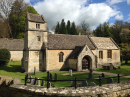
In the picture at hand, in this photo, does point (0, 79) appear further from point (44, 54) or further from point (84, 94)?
point (44, 54)

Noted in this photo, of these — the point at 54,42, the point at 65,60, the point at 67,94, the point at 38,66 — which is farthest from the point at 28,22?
the point at 67,94

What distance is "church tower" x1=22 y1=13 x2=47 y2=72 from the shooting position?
23422mm

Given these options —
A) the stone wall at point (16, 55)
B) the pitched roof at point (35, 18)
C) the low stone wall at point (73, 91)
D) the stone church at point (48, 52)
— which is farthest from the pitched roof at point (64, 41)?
the stone wall at point (16, 55)

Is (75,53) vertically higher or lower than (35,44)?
lower

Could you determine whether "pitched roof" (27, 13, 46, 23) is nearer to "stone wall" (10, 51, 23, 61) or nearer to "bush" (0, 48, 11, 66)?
"bush" (0, 48, 11, 66)

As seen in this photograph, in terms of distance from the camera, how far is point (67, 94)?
24.9 ft

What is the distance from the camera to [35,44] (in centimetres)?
2441

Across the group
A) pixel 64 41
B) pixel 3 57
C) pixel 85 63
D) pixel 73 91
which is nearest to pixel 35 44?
pixel 64 41

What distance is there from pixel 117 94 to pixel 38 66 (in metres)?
18.5

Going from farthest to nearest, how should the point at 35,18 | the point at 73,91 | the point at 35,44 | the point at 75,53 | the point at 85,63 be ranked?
the point at 85,63 < the point at 75,53 < the point at 35,18 < the point at 35,44 < the point at 73,91

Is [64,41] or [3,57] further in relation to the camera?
[3,57]

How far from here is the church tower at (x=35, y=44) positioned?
76.8 feet

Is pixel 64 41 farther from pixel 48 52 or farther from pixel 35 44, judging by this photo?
pixel 35 44

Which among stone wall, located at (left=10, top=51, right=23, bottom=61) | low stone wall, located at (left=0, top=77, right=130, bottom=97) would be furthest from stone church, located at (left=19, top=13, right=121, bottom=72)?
low stone wall, located at (left=0, top=77, right=130, bottom=97)
